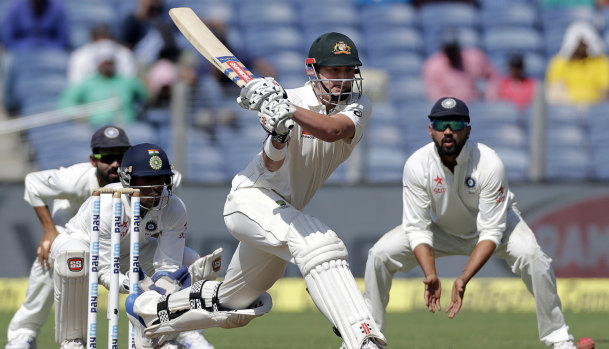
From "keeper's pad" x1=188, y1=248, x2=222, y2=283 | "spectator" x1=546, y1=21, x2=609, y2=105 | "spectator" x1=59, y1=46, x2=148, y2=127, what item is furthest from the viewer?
"spectator" x1=546, y1=21, x2=609, y2=105

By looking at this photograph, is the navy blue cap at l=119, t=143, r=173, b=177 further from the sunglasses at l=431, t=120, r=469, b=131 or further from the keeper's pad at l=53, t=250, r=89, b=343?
the sunglasses at l=431, t=120, r=469, b=131

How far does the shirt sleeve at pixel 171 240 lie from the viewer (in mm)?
5016

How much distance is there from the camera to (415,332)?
680 centimetres

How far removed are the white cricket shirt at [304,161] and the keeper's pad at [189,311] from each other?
1.66 feet

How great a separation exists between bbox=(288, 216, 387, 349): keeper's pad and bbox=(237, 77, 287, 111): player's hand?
0.59 m

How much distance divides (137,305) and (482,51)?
7538 millimetres

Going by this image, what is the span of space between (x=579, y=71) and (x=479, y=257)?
5.67 m

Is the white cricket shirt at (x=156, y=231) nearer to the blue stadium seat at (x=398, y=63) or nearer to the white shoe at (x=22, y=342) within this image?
the white shoe at (x=22, y=342)

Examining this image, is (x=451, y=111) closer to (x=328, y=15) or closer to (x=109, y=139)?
(x=109, y=139)

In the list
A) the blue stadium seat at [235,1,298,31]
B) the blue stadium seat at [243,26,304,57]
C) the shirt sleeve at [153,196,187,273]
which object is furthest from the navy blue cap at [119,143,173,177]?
the blue stadium seat at [235,1,298,31]

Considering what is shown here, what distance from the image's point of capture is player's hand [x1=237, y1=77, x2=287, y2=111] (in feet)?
13.4

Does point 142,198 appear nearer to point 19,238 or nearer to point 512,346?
point 512,346

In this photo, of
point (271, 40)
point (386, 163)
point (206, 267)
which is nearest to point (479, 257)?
point (206, 267)

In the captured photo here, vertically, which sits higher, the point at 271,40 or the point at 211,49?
the point at 271,40
